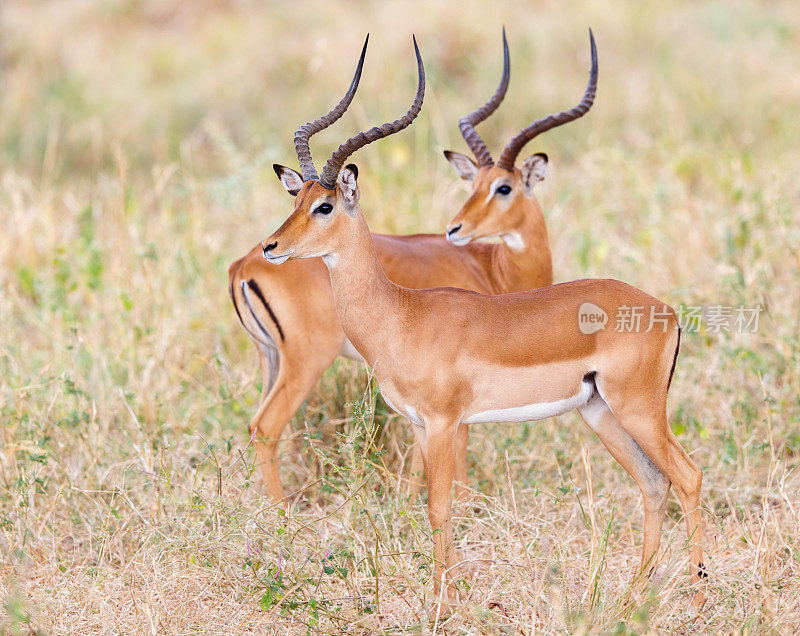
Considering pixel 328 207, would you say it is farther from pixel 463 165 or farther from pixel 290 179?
pixel 463 165

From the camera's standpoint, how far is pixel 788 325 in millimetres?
5680

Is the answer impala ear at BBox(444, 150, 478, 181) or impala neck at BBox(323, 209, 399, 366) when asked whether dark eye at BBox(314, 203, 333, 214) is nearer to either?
impala neck at BBox(323, 209, 399, 366)

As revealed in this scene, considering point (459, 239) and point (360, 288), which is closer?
point (360, 288)

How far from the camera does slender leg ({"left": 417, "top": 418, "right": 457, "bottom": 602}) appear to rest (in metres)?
3.68

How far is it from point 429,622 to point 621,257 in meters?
3.94

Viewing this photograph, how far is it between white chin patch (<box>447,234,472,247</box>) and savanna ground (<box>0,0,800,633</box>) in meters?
0.91

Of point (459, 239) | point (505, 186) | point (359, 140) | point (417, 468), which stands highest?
point (359, 140)

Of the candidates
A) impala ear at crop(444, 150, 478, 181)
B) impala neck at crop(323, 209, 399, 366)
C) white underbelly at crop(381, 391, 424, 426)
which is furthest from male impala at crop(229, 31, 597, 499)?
impala neck at crop(323, 209, 399, 366)

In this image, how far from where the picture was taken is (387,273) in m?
4.70

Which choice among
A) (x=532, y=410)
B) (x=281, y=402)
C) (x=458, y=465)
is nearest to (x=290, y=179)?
(x=281, y=402)

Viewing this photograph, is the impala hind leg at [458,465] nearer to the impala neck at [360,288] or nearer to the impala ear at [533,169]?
the impala neck at [360,288]

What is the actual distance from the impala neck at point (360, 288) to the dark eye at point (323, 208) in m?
0.10

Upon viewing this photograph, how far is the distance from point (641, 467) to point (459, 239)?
Result: 140 cm

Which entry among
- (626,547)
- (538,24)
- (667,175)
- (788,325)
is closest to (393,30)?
(538,24)
